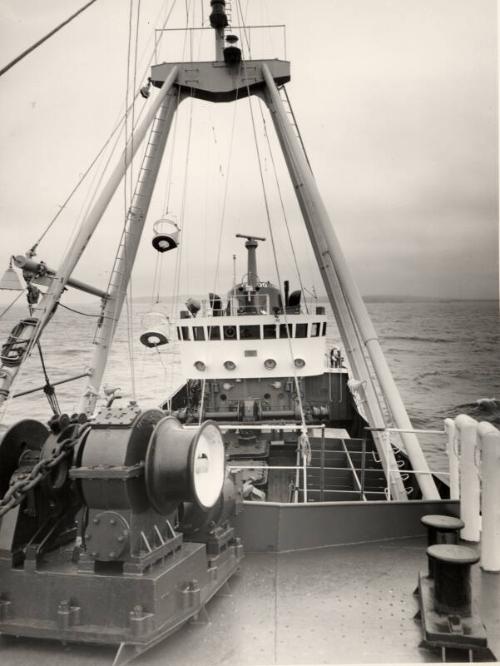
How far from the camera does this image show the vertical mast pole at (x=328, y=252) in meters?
7.03

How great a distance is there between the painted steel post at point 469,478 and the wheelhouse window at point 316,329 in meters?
8.66

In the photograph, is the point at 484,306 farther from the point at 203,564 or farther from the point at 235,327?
the point at 235,327

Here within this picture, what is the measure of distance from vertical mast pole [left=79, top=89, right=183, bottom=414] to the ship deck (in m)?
4.02

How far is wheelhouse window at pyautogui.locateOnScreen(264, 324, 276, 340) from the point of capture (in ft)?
44.0

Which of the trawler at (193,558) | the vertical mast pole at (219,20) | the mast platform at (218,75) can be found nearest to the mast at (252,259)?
the mast platform at (218,75)

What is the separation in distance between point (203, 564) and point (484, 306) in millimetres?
3582

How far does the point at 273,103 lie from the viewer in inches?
376

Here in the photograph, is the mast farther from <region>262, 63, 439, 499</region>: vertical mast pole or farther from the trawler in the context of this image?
the trawler

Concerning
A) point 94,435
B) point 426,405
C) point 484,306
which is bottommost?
point 426,405

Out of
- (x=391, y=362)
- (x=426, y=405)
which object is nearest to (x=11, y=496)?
(x=426, y=405)

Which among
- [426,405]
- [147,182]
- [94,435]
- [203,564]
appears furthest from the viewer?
[426,405]

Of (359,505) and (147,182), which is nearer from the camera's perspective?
(359,505)

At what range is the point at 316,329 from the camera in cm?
1373

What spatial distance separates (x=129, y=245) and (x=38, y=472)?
5.71 meters
